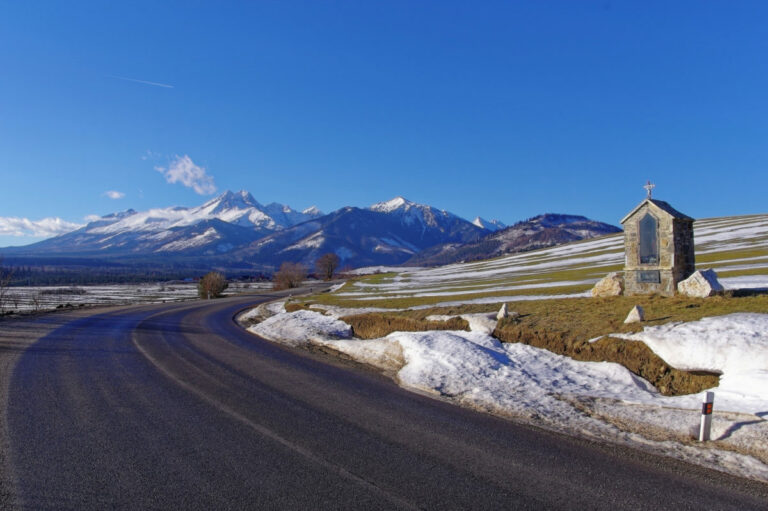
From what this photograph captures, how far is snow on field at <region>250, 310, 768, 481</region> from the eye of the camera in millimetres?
9062

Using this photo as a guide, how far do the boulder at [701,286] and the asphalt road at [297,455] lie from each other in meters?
14.8

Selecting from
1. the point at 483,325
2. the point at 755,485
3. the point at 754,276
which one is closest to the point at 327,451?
the point at 755,485

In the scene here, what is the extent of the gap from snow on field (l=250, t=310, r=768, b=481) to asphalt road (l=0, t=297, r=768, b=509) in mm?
920

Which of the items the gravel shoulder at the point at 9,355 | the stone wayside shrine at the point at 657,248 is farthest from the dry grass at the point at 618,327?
the gravel shoulder at the point at 9,355

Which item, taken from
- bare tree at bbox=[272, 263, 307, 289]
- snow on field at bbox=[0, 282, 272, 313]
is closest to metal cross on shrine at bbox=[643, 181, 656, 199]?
snow on field at bbox=[0, 282, 272, 313]

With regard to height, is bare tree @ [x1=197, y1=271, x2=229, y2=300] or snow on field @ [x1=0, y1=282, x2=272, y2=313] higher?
bare tree @ [x1=197, y1=271, x2=229, y2=300]

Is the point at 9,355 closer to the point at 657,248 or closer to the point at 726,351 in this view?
the point at 726,351

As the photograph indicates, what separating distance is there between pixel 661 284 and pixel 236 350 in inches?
797

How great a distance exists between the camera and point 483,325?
21469mm

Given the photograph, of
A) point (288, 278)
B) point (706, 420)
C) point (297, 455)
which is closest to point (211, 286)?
point (288, 278)

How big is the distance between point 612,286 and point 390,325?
490 inches

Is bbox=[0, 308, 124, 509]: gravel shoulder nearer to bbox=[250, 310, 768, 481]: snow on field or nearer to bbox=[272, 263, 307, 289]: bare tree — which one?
bbox=[250, 310, 768, 481]: snow on field

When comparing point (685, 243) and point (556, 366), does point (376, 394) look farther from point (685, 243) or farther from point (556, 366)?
point (685, 243)

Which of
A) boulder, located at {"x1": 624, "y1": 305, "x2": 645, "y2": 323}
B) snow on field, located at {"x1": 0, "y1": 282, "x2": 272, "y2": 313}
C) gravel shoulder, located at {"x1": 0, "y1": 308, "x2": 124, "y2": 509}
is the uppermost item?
boulder, located at {"x1": 624, "y1": 305, "x2": 645, "y2": 323}
